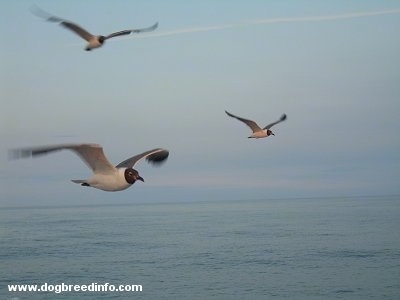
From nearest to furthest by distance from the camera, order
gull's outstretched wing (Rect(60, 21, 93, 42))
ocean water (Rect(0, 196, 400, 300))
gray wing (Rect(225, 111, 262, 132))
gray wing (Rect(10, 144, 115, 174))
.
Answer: gray wing (Rect(10, 144, 115, 174))
gull's outstretched wing (Rect(60, 21, 93, 42))
gray wing (Rect(225, 111, 262, 132))
ocean water (Rect(0, 196, 400, 300))

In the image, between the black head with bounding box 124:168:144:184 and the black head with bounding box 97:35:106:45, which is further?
the black head with bounding box 97:35:106:45

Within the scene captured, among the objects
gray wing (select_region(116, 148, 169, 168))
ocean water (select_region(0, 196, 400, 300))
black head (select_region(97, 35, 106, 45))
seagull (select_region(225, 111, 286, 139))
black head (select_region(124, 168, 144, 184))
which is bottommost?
ocean water (select_region(0, 196, 400, 300))

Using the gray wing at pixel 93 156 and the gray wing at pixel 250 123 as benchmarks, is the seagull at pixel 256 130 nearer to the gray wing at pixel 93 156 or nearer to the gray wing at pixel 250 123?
the gray wing at pixel 250 123

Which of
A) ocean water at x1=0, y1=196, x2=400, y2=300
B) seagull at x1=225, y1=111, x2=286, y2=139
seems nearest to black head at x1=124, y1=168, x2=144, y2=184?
seagull at x1=225, y1=111, x2=286, y2=139

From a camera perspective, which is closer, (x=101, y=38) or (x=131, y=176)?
(x=131, y=176)

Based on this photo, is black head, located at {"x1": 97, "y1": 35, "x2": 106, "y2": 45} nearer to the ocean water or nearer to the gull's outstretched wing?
the gull's outstretched wing

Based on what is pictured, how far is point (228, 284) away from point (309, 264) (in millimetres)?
6029

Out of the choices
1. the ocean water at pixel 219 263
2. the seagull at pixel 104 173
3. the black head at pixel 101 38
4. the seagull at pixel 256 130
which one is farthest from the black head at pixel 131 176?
the ocean water at pixel 219 263

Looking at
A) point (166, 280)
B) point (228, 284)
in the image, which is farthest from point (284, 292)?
point (166, 280)

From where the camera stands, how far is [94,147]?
924 cm

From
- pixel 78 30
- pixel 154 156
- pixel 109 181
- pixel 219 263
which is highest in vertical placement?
pixel 78 30

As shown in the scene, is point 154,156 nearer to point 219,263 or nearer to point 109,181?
point 109,181

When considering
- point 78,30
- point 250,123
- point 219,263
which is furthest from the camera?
point 219,263

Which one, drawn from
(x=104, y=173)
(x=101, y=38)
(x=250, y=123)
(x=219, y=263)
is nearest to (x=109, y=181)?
(x=104, y=173)
